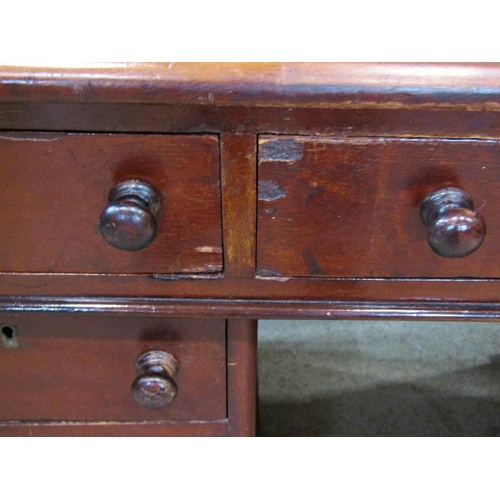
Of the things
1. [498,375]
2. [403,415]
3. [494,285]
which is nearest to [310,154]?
[494,285]

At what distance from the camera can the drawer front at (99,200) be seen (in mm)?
377

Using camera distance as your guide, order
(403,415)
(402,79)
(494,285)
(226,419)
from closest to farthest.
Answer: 1. (402,79)
2. (494,285)
3. (226,419)
4. (403,415)

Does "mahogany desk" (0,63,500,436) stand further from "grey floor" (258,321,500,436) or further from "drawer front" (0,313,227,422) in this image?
"grey floor" (258,321,500,436)

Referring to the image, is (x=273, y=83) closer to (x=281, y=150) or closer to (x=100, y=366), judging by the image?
(x=281, y=150)

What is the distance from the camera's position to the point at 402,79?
333 millimetres

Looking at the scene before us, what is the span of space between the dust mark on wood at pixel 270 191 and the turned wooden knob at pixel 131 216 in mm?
80

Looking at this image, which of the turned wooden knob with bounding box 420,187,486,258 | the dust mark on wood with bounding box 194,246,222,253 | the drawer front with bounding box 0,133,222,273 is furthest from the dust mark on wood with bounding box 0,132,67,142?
the turned wooden knob with bounding box 420,187,486,258

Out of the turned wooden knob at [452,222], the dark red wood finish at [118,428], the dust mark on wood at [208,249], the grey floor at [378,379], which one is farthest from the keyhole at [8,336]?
the grey floor at [378,379]

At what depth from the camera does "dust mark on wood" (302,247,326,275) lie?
0.42 m

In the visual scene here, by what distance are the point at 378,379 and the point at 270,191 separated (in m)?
0.70

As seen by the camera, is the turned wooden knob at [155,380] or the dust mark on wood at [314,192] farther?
the turned wooden knob at [155,380]

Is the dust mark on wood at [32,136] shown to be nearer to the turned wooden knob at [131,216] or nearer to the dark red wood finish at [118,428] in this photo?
the turned wooden knob at [131,216]

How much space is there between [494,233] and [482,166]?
0.06 m
